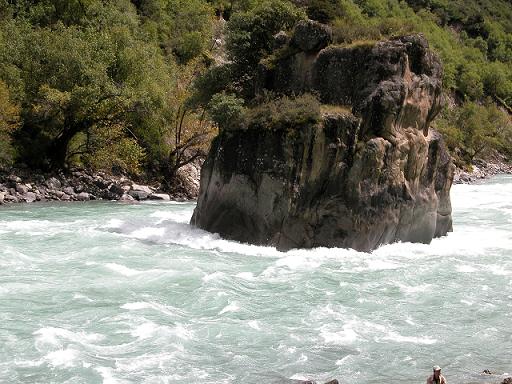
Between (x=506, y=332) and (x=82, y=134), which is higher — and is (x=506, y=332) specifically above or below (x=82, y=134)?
below

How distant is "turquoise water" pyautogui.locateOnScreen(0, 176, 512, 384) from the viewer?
48.5 ft

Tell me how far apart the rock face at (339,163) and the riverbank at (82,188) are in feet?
43.2

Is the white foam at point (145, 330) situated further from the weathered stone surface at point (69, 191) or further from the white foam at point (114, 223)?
the weathered stone surface at point (69, 191)

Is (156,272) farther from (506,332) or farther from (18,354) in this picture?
(506,332)

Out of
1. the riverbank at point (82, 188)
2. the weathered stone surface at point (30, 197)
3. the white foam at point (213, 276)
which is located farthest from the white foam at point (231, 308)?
the weathered stone surface at point (30, 197)

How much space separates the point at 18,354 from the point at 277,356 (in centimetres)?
617

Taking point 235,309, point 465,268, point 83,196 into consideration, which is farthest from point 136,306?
point 83,196

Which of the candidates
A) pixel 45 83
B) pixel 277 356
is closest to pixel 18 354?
pixel 277 356

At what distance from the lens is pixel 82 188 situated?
41656 mm

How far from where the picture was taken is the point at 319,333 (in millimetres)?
17047

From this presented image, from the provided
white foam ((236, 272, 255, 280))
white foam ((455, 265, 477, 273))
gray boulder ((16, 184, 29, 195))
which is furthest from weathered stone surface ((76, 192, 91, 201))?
white foam ((455, 265, 477, 273))

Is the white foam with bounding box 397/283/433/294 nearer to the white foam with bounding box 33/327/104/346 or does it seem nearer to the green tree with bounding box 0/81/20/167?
the white foam with bounding box 33/327/104/346

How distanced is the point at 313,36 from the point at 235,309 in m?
15.4

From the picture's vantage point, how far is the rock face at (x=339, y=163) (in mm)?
26828
